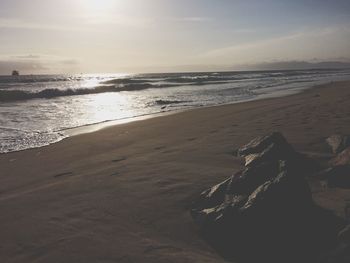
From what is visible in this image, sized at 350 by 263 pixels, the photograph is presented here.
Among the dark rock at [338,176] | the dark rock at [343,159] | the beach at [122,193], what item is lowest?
the beach at [122,193]

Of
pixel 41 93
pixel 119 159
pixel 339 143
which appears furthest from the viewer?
pixel 41 93

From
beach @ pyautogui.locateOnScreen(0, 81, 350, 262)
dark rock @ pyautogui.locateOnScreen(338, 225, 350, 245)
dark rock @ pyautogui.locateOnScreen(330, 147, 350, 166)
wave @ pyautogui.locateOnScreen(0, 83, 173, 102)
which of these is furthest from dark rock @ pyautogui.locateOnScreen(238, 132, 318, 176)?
wave @ pyautogui.locateOnScreen(0, 83, 173, 102)

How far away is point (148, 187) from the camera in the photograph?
4.76 meters

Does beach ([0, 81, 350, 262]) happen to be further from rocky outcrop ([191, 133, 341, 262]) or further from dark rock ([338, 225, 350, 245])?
dark rock ([338, 225, 350, 245])

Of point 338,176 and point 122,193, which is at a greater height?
point 338,176

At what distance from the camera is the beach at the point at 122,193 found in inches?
130

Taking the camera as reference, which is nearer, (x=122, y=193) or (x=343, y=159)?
(x=122, y=193)

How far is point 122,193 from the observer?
181 inches

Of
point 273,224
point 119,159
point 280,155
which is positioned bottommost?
point 119,159

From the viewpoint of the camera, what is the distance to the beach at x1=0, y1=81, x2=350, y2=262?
3293mm

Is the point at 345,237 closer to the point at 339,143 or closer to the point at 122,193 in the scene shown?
the point at 122,193

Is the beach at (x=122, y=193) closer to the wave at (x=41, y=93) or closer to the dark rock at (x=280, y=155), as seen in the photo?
the dark rock at (x=280, y=155)

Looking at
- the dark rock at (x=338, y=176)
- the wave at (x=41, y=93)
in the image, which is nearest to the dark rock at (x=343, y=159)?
the dark rock at (x=338, y=176)

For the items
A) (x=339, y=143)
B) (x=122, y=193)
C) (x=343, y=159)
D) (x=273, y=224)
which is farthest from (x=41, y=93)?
(x=273, y=224)
